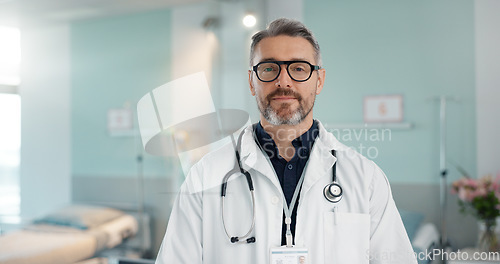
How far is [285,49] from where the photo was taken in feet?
3.99

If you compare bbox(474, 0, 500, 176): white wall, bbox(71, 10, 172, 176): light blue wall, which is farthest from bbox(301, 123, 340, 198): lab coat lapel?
bbox(71, 10, 172, 176): light blue wall

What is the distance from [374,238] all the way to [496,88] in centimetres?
76

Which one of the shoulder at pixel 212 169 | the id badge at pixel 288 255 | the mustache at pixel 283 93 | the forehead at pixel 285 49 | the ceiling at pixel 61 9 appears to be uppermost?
the ceiling at pixel 61 9

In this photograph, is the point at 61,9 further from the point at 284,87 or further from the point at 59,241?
the point at 284,87

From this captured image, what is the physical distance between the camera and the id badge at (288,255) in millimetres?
1169

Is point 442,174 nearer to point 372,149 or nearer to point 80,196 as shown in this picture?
point 372,149

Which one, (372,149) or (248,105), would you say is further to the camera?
(248,105)

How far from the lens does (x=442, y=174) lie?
1.57 m

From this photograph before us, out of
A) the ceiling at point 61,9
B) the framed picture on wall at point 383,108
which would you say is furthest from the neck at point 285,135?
the ceiling at point 61,9

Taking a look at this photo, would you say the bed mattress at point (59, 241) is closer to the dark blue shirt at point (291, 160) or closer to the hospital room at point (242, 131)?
the hospital room at point (242, 131)

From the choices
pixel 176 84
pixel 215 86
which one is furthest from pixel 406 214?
pixel 176 84

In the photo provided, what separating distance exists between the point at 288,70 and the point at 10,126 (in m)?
1.55

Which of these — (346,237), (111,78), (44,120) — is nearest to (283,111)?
(346,237)

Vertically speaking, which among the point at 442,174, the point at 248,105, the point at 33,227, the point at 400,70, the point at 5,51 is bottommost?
the point at 33,227
